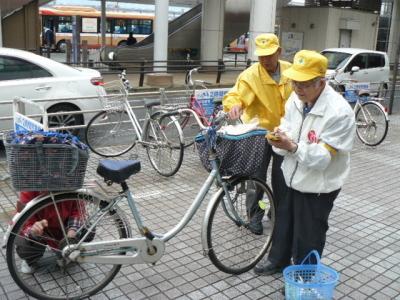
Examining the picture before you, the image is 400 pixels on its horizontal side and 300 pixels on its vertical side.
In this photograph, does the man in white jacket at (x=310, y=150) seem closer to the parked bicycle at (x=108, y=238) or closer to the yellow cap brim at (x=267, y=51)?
the parked bicycle at (x=108, y=238)

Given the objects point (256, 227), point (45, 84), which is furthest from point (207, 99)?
point (256, 227)

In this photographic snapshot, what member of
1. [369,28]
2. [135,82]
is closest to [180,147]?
[135,82]

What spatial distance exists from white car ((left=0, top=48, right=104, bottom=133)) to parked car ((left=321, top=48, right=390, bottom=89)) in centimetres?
843

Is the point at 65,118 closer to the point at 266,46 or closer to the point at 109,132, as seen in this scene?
the point at 109,132

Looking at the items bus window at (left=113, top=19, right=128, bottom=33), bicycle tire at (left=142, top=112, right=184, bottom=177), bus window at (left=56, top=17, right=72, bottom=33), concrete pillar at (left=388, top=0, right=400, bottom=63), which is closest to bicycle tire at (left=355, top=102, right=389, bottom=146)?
bicycle tire at (left=142, top=112, right=184, bottom=177)

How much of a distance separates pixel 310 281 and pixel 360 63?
42.6 feet

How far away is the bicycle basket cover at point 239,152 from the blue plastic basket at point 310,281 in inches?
29.8

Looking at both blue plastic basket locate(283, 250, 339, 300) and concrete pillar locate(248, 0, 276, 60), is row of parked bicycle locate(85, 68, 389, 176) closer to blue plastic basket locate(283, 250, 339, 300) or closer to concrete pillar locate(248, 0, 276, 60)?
blue plastic basket locate(283, 250, 339, 300)

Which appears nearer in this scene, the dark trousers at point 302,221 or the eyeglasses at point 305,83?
the eyeglasses at point 305,83

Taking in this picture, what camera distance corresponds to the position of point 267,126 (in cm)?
414

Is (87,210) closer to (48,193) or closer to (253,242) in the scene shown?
(48,193)

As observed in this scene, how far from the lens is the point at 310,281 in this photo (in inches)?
129

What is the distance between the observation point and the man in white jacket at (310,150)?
9.83 feet

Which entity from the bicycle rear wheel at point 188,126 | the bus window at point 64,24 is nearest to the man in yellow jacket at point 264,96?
the bicycle rear wheel at point 188,126
